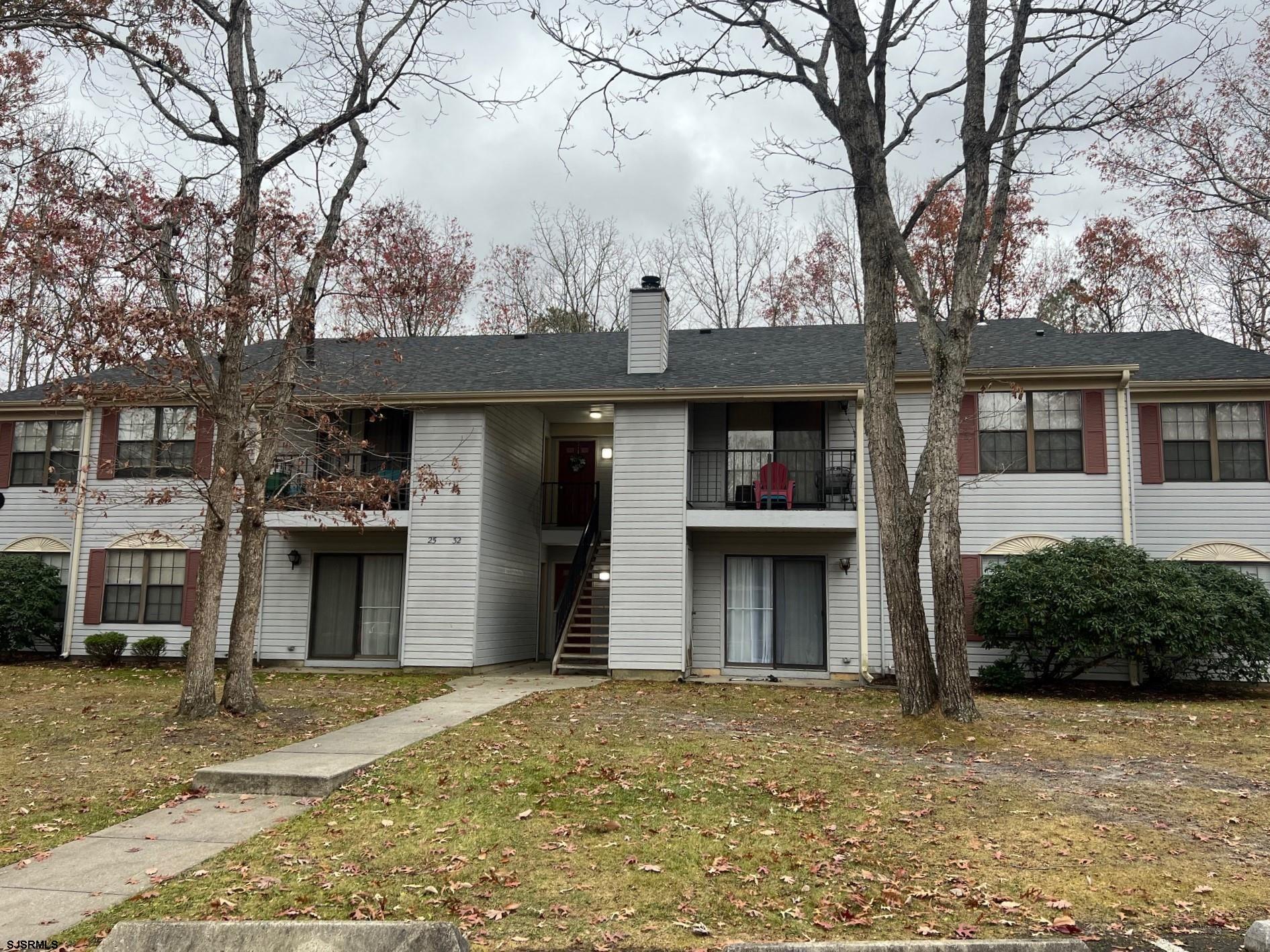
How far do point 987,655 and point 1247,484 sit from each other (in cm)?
502

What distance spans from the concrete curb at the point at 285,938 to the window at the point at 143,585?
582 inches

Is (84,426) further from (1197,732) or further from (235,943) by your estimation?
(1197,732)

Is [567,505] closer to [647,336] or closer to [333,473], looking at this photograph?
[647,336]

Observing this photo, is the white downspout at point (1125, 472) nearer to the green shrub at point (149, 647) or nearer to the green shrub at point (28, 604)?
the green shrub at point (149, 647)

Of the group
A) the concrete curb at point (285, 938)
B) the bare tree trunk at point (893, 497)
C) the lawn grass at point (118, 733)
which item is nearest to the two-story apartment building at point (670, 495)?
the lawn grass at point (118, 733)

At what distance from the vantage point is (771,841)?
5.86 metres

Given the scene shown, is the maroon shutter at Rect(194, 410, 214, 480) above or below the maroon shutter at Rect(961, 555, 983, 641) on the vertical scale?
above

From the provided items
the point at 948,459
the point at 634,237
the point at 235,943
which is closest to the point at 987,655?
the point at 948,459

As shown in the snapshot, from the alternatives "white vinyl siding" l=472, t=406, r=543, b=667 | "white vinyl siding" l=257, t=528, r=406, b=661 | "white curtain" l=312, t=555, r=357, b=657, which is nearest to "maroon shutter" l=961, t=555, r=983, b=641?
"white vinyl siding" l=472, t=406, r=543, b=667

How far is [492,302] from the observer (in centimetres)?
3112

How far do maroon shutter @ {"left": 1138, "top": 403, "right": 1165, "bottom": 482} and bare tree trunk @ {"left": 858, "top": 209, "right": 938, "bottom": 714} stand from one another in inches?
287

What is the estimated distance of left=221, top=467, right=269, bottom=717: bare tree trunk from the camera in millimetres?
10305

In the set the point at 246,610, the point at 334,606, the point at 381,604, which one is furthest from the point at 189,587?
the point at 246,610

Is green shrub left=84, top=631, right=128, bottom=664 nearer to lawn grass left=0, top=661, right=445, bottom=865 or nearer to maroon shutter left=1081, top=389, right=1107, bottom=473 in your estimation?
lawn grass left=0, top=661, right=445, bottom=865
